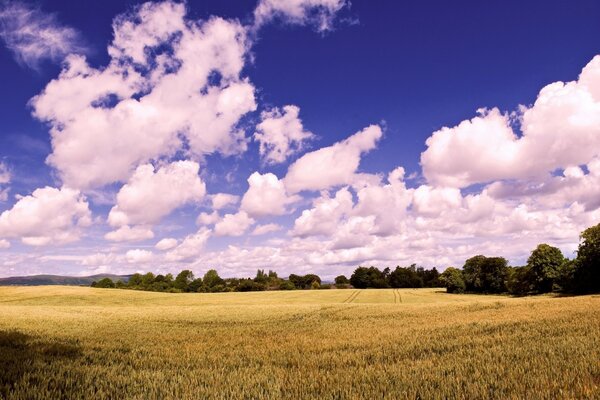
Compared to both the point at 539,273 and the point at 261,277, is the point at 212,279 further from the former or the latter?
the point at 539,273

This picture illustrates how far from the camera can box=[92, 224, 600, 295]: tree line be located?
69.4 metres

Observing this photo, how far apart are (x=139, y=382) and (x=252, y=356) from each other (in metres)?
3.80

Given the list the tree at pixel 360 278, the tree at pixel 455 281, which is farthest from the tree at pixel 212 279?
the tree at pixel 455 281

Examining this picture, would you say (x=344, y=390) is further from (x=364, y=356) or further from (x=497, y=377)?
(x=364, y=356)

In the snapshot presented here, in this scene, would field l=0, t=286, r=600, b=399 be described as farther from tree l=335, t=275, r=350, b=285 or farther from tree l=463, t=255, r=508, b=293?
tree l=335, t=275, r=350, b=285

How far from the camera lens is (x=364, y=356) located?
11.0 metres

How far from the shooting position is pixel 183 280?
518ft

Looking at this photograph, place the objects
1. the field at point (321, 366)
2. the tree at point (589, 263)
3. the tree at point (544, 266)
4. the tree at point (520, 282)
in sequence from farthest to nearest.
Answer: the tree at point (520, 282), the tree at point (544, 266), the tree at point (589, 263), the field at point (321, 366)

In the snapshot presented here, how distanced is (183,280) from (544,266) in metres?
122

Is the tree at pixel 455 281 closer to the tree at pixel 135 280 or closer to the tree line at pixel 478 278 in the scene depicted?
the tree line at pixel 478 278

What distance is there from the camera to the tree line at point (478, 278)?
69.4 m

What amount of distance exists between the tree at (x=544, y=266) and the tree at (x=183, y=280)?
377ft

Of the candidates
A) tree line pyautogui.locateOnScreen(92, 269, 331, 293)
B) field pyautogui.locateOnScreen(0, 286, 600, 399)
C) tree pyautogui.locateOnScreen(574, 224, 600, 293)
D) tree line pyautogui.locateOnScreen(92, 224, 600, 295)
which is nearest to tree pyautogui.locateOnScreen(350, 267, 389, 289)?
tree line pyautogui.locateOnScreen(92, 224, 600, 295)

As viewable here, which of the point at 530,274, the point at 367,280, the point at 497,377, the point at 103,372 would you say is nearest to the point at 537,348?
the point at 497,377
